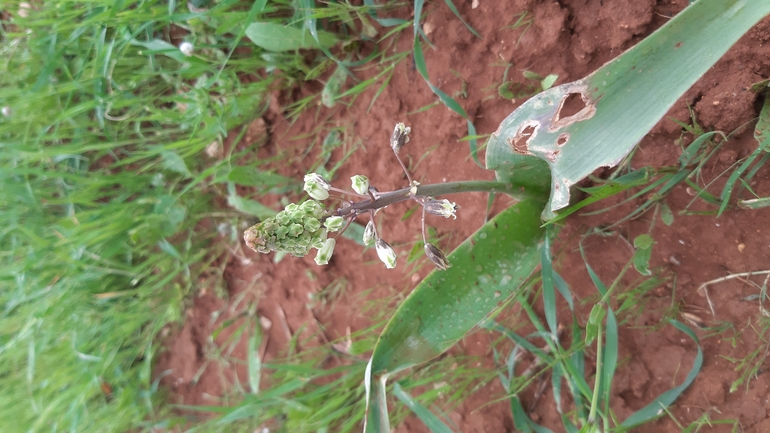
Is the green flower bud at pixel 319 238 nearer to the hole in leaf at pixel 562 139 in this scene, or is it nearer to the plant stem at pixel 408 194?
the plant stem at pixel 408 194

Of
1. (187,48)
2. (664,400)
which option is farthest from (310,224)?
(187,48)

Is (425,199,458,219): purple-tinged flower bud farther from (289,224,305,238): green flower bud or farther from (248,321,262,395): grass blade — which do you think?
(248,321,262,395): grass blade

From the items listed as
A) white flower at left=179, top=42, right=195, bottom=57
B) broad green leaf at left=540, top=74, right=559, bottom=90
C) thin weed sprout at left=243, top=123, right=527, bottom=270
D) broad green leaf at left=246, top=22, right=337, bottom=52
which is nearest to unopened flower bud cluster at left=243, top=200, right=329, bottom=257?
thin weed sprout at left=243, top=123, right=527, bottom=270

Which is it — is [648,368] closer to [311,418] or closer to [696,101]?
[696,101]

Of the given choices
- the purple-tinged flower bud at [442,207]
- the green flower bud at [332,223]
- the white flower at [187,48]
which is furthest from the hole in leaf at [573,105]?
the white flower at [187,48]

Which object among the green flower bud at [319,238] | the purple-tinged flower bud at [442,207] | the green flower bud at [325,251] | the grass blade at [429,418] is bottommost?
the grass blade at [429,418]

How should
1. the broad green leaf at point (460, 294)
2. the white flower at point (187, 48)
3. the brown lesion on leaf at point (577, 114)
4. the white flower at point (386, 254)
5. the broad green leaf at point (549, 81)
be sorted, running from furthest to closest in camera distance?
the white flower at point (187, 48)
the broad green leaf at point (549, 81)
the broad green leaf at point (460, 294)
the white flower at point (386, 254)
the brown lesion on leaf at point (577, 114)

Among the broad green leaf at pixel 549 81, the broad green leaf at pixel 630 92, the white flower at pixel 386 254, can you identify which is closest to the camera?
the broad green leaf at pixel 630 92

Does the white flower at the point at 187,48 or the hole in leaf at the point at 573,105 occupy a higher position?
the hole in leaf at the point at 573,105

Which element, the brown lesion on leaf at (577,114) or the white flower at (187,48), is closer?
the brown lesion on leaf at (577,114)
